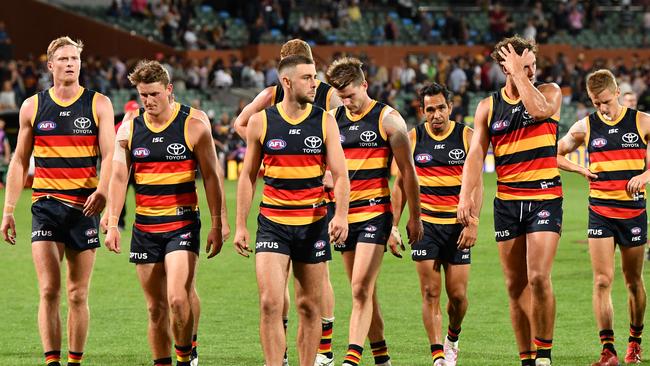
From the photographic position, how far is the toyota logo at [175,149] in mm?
8883

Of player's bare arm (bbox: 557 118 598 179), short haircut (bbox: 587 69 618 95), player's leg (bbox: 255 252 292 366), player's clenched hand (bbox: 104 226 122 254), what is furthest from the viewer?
player's bare arm (bbox: 557 118 598 179)

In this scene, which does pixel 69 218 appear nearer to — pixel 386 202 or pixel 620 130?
pixel 386 202

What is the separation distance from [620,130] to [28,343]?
18.5ft

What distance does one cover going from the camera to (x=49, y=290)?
9312 millimetres

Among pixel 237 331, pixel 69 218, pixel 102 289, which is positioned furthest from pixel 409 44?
pixel 69 218

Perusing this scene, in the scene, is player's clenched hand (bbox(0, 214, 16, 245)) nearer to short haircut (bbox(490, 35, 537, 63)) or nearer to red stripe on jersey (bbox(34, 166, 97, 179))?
red stripe on jersey (bbox(34, 166, 97, 179))

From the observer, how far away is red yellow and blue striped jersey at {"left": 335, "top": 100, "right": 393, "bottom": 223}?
9477 mm

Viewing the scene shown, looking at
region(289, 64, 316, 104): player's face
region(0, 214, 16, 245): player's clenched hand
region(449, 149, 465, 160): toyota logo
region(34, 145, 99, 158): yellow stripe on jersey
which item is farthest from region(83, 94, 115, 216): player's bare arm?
region(449, 149, 465, 160): toyota logo

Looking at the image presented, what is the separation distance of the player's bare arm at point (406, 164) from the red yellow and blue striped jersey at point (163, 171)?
152cm

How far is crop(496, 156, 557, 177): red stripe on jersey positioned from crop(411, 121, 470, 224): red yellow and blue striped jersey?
109 cm

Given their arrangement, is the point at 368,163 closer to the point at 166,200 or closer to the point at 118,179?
the point at 166,200

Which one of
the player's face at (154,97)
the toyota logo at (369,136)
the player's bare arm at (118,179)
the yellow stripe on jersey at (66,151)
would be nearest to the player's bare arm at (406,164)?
the toyota logo at (369,136)

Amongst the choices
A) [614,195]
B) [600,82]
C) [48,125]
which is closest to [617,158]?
[614,195]

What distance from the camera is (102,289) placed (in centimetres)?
1509
